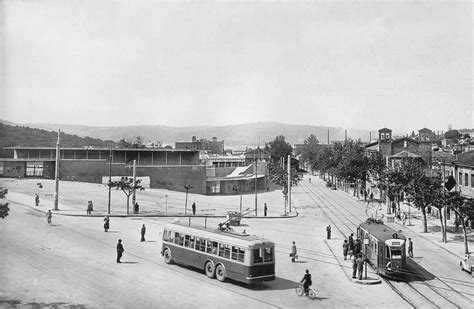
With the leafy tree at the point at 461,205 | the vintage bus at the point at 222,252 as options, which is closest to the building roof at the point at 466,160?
the leafy tree at the point at 461,205

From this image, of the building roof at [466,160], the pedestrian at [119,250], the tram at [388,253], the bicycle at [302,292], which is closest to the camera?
the bicycle at [302,292]

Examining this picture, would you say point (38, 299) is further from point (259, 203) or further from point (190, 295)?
point (259, 203)

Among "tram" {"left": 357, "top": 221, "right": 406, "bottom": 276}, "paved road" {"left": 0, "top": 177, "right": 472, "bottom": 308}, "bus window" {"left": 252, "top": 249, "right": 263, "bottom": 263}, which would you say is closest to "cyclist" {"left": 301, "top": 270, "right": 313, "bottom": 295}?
"paved road" {"left": 0, "top": 177, "right": 472, "bottom": 308}

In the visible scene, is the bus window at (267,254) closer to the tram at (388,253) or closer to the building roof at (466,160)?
the tram at (388,253)

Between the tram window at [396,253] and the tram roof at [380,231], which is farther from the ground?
the tram roof at [380,231]

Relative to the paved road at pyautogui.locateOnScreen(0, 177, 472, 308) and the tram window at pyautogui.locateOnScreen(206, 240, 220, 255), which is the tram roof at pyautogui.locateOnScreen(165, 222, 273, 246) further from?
the paved road at pyautogui.locateOnScreen(0, 177, 472, 308)

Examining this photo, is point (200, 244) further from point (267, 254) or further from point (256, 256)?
point (267, 254)

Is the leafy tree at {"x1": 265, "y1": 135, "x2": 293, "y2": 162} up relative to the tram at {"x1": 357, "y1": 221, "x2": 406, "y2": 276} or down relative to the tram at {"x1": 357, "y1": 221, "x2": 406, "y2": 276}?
up

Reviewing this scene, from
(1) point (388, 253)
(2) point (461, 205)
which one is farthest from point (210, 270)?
(2) point (461, 205)
